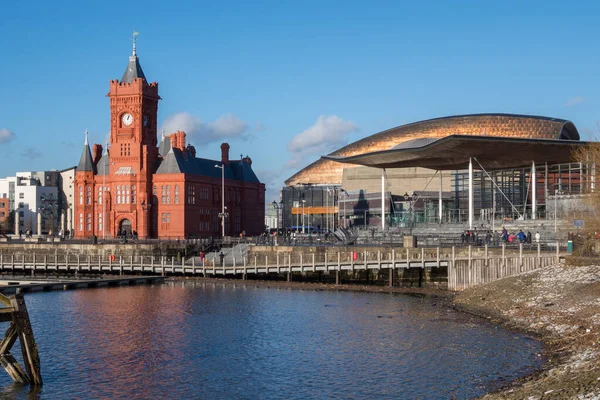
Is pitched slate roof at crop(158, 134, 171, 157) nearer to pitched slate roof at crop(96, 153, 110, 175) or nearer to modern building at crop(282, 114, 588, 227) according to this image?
pitched slate roof at crop(96, 153, 110, 175)

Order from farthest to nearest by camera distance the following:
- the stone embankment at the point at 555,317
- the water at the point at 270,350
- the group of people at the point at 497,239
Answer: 1. the group of people at the point at 497,239
2. the water at the point at 270,350
3. the stone embankment at the point at 555,317

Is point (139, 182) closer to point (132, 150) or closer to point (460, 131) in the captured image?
point (132, 150)

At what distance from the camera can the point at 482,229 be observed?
7231 cm

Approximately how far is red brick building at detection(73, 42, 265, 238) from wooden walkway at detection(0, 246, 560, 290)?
15.4m

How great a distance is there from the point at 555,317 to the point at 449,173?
3072 inches

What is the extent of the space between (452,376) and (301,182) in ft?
399

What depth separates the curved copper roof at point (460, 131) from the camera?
104625 mm

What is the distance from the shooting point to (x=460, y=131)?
4636 inches

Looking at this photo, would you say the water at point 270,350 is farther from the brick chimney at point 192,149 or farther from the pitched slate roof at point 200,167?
the brick chimney at point 192,149

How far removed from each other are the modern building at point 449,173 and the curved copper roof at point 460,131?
13 cm

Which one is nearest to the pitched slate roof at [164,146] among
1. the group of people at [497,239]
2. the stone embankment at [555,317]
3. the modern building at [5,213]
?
the group of people at [497,239]

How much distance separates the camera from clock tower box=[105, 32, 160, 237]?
98.6 metres

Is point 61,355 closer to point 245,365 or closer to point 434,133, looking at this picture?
point 245,365

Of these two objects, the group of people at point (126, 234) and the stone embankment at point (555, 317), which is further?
the group of people at point (126, 234)
